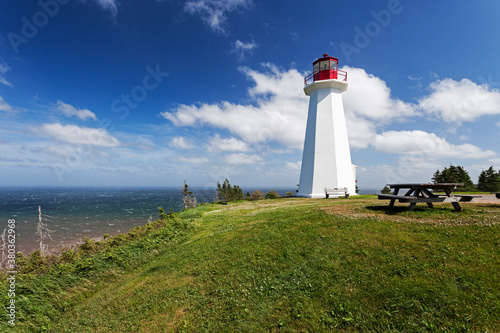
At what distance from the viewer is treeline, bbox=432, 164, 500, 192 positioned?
34938mm

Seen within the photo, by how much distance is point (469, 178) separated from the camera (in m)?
36.0

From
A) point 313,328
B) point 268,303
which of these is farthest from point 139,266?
point 313,328

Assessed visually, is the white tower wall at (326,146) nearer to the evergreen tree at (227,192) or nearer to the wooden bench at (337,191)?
the wooden bench at (337,191)

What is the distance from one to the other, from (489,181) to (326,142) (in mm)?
33688

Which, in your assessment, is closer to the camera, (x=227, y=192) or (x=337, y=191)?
(x=337, y=191)

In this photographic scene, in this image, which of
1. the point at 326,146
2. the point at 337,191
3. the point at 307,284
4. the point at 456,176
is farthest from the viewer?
the point at 456,176

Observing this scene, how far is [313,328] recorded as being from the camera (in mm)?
3799

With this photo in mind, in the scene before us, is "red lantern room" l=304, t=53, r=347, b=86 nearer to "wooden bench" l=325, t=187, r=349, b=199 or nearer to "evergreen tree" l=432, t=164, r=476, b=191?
"wooden bench" l=325, t=187, r=349, b=199

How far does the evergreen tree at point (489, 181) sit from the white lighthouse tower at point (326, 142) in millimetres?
28042

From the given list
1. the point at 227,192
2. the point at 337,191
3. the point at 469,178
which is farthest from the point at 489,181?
the point at 227,192

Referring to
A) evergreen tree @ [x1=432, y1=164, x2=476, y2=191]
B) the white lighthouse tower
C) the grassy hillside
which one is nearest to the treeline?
evergreen tree @ [x1=432, y1=164, x2=476, y2=191]

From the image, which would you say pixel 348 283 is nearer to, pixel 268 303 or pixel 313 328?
pixel 313 328

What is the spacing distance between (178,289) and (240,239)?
323cm

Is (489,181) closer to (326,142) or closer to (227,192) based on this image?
(326,142)
